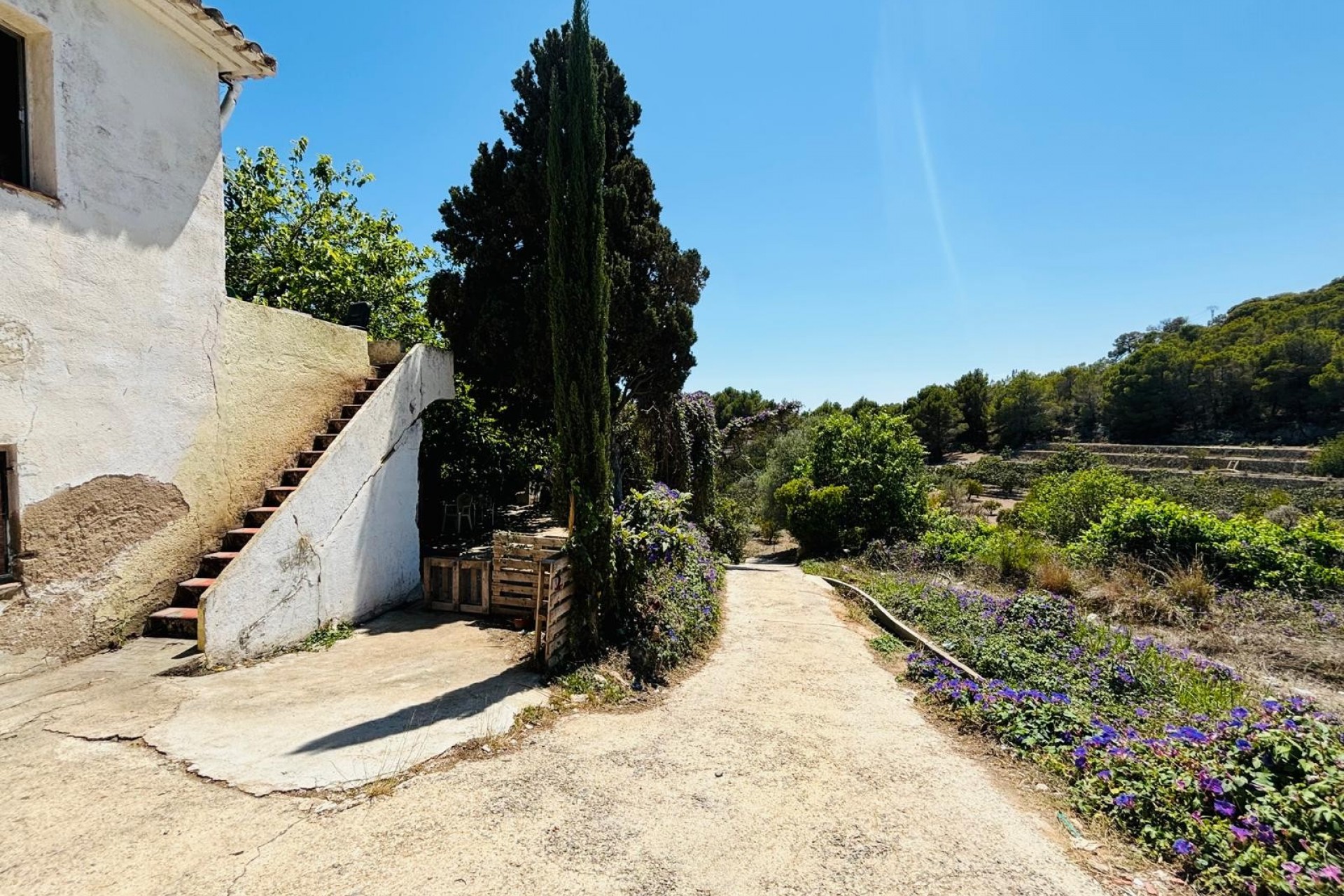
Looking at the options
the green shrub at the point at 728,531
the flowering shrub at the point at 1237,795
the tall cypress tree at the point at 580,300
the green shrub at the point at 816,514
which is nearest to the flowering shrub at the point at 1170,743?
the flowering shrub at the point at 1237,795

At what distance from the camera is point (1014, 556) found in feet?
33.6

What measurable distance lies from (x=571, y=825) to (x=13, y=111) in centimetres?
649

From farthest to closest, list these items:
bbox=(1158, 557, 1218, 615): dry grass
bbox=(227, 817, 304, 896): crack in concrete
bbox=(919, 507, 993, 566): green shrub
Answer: bbox=(919, 507, 993, 566): green shrub < bbox=(1158, 557, 1218, 615): dry grass < bbox=(227, 817, 304, 896): crack in concrete

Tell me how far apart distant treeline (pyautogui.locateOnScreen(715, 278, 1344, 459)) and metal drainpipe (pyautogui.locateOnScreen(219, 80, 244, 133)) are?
27768 mm

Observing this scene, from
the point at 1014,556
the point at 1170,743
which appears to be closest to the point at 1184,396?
the point at 1014,556

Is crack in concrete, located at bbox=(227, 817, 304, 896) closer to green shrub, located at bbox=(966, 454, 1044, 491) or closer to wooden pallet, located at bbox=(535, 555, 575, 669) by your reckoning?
wooden pallet, located at bbox=(535, 555, 575, 669)

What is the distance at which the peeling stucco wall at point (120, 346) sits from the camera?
405 centimetres

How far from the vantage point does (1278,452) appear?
28641mm

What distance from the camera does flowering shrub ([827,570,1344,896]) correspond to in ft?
9.16

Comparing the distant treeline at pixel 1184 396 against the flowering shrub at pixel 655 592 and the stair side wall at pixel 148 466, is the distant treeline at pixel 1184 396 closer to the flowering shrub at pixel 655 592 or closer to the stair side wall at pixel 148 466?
the flowering shrub at pixel 655 592

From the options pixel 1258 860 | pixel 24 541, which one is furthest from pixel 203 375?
pixel 1258 860

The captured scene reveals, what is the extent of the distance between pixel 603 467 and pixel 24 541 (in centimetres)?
431

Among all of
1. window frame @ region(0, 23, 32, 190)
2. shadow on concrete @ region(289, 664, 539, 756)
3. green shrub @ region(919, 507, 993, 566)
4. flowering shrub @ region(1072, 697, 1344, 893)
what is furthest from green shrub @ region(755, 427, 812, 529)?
window frame @ region(0, 23, 32, 190)

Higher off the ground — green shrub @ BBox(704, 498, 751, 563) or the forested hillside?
the forested hillside
